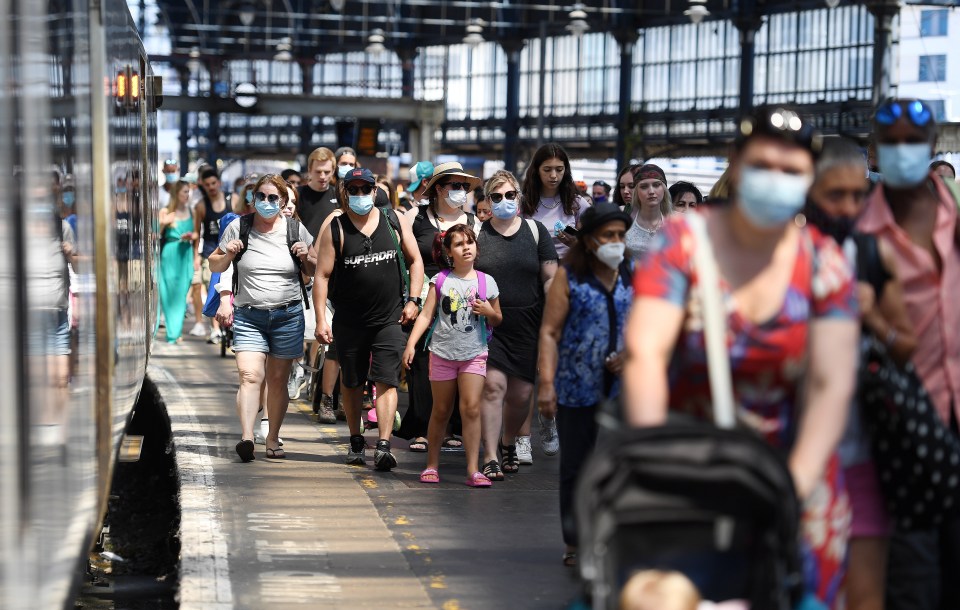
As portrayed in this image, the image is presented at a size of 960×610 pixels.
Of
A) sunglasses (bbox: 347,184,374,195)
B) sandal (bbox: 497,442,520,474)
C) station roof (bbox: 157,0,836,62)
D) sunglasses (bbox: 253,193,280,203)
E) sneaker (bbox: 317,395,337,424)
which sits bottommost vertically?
sneaker (bbox: 317,395,337,424)

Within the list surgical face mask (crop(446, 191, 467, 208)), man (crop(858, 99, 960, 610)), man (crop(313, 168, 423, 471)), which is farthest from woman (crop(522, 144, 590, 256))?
man (crop(858, 99, 960, 610))

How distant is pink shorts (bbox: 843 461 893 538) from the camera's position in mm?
4934

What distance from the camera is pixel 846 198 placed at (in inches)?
199

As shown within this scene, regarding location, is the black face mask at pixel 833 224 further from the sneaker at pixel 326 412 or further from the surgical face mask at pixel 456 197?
the sneaker at pixel 326 412

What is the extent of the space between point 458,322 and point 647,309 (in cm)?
603

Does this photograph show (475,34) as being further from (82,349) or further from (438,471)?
(82,349)

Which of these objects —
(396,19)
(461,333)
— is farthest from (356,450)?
(396,19)

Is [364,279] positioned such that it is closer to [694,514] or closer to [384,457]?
[384,457]

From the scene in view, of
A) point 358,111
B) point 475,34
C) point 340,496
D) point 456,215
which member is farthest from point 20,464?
point 475,34

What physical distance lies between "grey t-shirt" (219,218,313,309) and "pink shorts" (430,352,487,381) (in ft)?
4.22

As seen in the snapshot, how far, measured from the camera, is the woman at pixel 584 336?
7.66 m

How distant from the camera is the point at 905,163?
496 cm

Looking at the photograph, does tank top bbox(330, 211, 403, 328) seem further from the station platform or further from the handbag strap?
the handbag strap

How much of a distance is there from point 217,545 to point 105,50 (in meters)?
2.31
